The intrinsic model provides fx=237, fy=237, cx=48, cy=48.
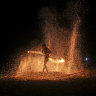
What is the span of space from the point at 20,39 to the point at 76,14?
17162 millimetres

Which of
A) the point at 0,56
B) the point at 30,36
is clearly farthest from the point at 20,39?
the point at 0,56

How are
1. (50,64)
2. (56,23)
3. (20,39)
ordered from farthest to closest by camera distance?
(20,39), (56,23), (50,64)

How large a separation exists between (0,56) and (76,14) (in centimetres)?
1451

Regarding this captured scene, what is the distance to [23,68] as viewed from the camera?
19219 mm

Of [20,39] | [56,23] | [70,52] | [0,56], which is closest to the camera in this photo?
[70,52]

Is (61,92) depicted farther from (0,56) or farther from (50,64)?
(0,56)

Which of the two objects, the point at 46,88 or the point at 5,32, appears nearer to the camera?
the point at 46,88

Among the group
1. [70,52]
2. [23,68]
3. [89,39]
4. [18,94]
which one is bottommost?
[18,94]

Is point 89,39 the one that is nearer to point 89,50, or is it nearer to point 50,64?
point 89,50

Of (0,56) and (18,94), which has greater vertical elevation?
(0,56)

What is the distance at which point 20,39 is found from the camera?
37469mm

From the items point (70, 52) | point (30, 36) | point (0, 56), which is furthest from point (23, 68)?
point (30, 36)

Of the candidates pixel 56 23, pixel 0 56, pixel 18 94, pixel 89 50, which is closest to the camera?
pixel 18 94

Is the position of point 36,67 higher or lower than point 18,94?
higher
